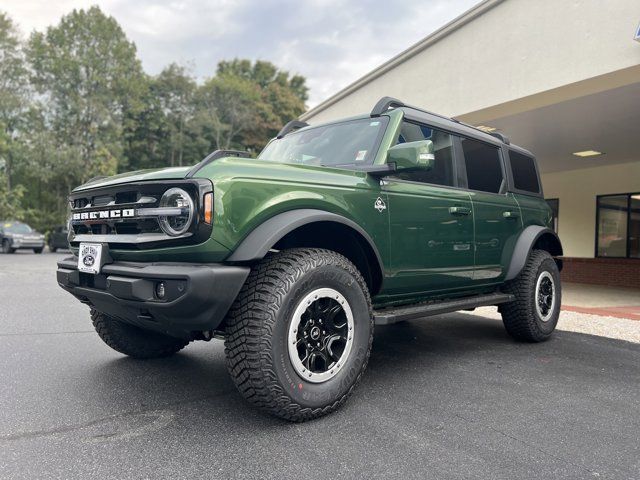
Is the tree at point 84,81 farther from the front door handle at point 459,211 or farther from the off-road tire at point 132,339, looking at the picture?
the front door handle at point 459,211

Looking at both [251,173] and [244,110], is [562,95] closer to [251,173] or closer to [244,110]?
[251,173]

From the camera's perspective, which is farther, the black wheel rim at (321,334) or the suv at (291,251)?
the black wheel rim at (321,334)

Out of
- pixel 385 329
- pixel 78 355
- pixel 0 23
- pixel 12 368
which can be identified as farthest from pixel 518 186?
pixel 0 23

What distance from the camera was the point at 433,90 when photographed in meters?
9.15

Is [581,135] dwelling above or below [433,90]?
below

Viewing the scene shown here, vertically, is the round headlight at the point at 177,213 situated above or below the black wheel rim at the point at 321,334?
above

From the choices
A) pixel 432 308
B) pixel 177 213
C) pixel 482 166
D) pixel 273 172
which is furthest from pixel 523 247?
pixel 177 213

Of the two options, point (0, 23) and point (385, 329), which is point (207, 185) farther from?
→ point (0, 23)

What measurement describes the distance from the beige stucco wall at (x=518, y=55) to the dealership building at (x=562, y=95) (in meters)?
0.02

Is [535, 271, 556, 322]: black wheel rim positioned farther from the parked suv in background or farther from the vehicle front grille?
the parked suv in background

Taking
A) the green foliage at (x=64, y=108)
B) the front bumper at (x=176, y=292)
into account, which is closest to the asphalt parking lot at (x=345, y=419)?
the front bumper at (x=176, y=292)

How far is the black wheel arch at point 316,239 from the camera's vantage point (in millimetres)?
2500

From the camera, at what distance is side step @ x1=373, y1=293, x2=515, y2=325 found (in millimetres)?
3094

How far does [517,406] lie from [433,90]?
739 centimetres
